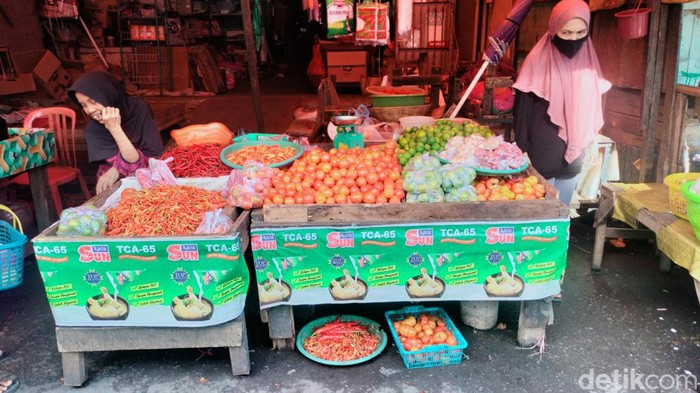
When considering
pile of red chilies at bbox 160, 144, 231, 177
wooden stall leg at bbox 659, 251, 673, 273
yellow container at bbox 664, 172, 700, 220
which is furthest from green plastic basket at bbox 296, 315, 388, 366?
wooden stall leg at bbox 659, 251, 673, 273

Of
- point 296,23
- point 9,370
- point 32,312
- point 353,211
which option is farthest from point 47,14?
point 353,211

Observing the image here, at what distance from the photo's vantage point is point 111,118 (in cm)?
396

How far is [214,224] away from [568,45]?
276cm

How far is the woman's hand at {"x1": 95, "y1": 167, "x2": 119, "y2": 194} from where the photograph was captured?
416cm

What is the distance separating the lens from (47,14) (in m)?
10.8

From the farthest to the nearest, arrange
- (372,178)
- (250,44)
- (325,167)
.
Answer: (250,44) < (325,167) < (372,178)

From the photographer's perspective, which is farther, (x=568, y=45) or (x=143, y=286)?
(x=568, y=45)

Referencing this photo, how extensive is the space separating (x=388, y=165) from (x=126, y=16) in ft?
33.6

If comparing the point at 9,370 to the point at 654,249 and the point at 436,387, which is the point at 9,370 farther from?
the point at 654,249

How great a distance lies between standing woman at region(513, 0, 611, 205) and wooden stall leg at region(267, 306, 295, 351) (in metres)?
2.18

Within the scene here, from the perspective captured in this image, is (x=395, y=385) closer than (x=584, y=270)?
Yes

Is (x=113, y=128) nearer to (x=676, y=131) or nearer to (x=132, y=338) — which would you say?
(x=132, y=338)

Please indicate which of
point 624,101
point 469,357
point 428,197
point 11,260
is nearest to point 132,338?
point 11,260

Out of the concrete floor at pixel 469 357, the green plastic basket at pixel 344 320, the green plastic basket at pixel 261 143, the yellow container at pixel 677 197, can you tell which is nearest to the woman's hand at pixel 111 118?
the green plastic basket at pixel 261 143
